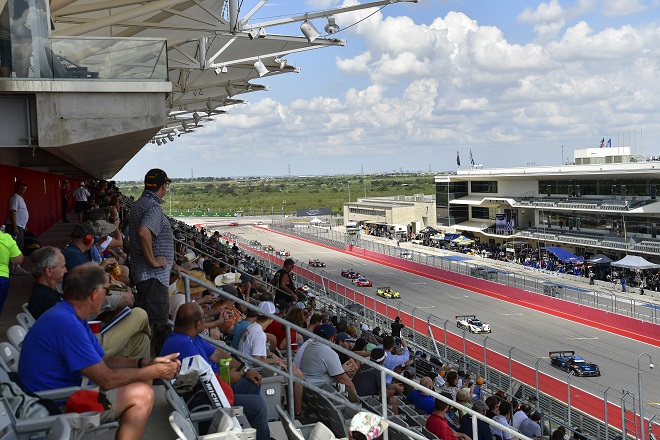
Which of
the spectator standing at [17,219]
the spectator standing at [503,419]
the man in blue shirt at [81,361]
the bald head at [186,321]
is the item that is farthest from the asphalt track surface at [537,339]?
the man in blue shirt at [81,361]

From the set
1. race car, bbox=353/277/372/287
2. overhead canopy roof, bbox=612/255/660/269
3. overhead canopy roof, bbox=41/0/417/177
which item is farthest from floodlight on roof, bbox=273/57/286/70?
overhead canopy roof, bbox=612/255/660/269

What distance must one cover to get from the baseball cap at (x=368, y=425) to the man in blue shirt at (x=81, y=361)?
176 cm

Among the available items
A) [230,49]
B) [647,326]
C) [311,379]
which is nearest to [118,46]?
[311,379]

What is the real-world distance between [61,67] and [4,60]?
629mm

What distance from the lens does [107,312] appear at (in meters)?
5.66

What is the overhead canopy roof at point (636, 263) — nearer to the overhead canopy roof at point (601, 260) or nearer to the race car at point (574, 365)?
the overhead canopy roof at point (601, 260)

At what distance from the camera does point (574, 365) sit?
24.2 meters

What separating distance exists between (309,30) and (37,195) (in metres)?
8.97

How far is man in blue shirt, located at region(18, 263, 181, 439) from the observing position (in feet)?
12.5

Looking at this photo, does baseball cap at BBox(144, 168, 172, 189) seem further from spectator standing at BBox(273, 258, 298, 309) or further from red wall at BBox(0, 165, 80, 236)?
red wall at BBox(0, 165, 80, 236)

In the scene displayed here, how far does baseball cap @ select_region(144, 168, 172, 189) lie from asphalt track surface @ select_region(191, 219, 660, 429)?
14966 millimetres

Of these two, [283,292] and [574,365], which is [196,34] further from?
[574,365]

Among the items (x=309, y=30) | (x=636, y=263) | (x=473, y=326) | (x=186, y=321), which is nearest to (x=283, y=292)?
(x=186, y=321)

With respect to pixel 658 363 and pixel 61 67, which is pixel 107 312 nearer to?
pixel 61 67
